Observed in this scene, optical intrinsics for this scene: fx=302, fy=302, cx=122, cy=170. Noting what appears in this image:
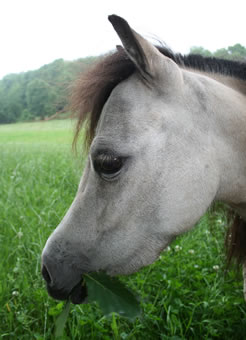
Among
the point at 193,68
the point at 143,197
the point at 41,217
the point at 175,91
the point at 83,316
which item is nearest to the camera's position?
the point at 143,197

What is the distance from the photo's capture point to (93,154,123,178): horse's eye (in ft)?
4.43

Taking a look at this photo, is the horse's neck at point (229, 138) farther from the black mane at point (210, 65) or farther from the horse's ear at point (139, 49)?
the horse's ear at point (139, 49)

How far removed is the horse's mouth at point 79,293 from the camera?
4.71ft

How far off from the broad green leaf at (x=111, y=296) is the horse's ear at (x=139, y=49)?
958 mm

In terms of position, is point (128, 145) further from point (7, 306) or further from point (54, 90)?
point (7, 306)

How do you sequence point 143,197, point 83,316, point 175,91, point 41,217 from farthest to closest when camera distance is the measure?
1. point 41,217
2. point 83,316
3. point 175,91
4. point 143,197

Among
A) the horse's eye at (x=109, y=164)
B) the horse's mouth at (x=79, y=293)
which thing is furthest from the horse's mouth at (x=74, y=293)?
the horse's eye at (x=109, y=164)

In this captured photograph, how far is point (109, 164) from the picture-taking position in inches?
53.4

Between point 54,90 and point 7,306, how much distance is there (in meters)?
1.52

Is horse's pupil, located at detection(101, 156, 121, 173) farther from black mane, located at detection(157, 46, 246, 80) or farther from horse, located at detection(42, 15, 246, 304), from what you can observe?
black mane, located at detection(157, 46, 246, 80)

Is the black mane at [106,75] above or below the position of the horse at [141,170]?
above

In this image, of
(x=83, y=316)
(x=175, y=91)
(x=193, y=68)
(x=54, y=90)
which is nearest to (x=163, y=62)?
(x=175, y=91)

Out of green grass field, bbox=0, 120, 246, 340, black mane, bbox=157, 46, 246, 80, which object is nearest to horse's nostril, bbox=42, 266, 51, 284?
green grass field, bbox=0, 120, 246, 340

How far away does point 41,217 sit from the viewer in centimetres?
331
